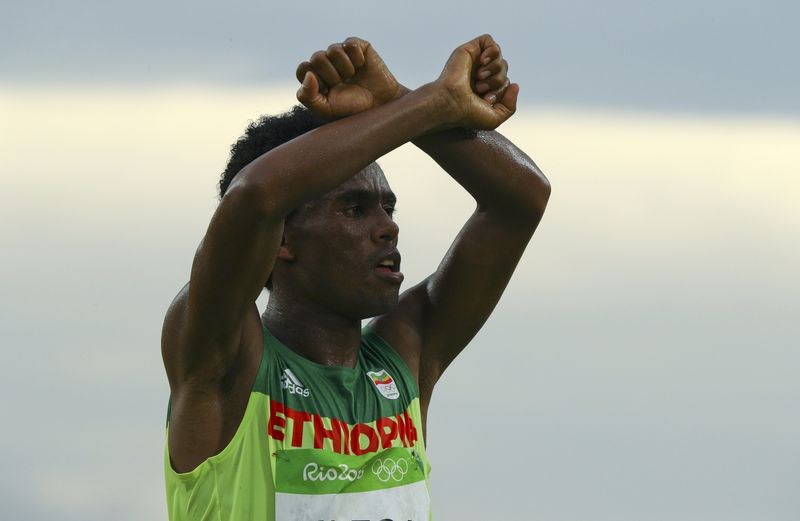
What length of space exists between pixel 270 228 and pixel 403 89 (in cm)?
96

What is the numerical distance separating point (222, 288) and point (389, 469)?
1.19 metres

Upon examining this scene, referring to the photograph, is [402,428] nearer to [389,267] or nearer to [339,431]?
[339,431]

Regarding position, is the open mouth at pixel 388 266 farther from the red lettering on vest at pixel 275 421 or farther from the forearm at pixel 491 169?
the red lettering on vest at pixel 275 421

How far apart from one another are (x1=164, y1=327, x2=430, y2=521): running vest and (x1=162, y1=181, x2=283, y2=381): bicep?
331 millimetres

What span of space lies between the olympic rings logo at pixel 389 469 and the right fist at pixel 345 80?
1.58 metres

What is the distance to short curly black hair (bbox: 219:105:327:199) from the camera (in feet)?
24.8

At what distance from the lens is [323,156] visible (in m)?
6.09

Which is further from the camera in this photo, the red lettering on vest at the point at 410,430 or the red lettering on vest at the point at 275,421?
the red lettering on vest at the point at 410,430

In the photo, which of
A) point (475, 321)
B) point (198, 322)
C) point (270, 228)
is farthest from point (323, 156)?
point (475, 321)

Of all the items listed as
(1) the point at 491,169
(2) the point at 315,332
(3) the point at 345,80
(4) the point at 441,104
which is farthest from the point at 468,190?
(3) the point at 345,80

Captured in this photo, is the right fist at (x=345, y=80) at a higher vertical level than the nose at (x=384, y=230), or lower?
higher

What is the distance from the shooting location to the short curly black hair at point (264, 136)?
24.8 feet

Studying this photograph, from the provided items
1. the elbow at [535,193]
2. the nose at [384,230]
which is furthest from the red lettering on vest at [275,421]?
the elbow at [535,193]

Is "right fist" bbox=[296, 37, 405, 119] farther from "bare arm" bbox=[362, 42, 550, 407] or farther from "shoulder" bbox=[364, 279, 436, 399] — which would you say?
"shoulder" bbox=[364, 279, 436, 399]
